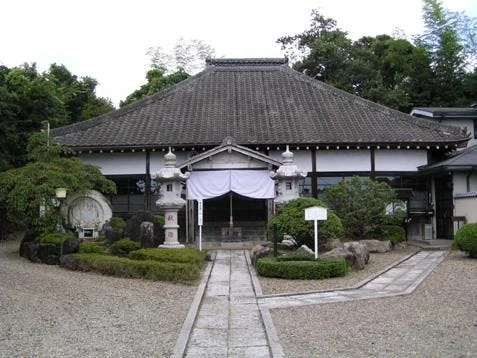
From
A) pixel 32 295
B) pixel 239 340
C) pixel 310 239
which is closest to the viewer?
pixel 239 340

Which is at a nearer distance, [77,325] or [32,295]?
[77,325]

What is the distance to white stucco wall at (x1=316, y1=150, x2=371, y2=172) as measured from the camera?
74.9 feet

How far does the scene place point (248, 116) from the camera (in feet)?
80.8

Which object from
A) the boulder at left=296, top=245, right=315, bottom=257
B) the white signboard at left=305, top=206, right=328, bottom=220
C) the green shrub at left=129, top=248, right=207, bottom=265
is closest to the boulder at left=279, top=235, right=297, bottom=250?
the boulder at left=296, top=245, right=315, bottom=257

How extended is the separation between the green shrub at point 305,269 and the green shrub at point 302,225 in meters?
2.33

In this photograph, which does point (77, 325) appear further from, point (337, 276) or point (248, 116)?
point (248, 116)

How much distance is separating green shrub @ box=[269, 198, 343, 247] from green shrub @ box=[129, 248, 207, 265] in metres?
2.68

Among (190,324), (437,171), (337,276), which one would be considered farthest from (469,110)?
(190,324)

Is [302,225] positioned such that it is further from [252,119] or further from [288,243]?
[252,119]

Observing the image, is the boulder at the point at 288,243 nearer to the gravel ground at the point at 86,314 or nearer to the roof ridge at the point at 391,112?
the gravel ground at the point at 86,314

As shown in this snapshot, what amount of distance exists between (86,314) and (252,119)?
16416mm

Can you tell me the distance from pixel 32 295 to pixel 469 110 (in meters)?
27.2

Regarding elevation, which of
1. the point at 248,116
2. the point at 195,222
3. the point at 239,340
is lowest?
the point at 239,340

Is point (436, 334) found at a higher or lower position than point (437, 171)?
lower
